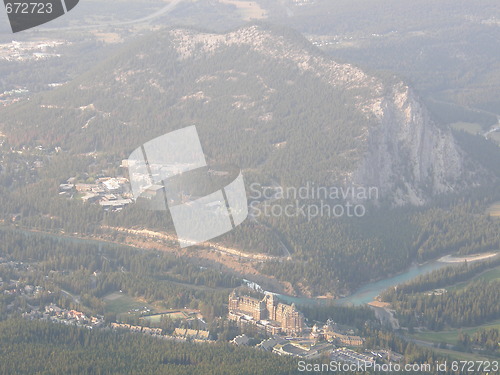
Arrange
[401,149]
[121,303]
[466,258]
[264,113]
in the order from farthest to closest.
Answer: [264,113] → [401,149] → [466,258] → [121,303]

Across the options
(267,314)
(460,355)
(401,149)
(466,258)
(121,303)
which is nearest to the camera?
(460,355)

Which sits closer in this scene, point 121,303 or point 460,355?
point 460,355

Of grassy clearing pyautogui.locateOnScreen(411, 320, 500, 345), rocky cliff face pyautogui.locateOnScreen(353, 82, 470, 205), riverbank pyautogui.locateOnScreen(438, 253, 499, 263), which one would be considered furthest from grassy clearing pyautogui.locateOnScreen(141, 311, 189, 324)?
rocky cliff face pyautogui.locateOnScreen(353, 82, 470, 205)

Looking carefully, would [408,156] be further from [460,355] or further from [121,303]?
[460,355]

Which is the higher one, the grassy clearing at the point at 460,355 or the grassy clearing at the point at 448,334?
the grassy clearing at the point at 460,355

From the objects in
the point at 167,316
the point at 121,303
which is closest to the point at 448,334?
the point at 167,316

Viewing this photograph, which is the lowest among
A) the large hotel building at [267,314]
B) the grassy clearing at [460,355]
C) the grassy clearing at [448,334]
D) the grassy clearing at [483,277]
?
the grassy clearing at [483,277]

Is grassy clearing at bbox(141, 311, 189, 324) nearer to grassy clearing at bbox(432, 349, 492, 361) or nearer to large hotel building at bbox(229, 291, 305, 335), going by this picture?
large hotel building at bbox(229, 291, 305, 335)

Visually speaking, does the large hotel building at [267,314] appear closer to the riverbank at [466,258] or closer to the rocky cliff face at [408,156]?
the riverbank at [466,258]

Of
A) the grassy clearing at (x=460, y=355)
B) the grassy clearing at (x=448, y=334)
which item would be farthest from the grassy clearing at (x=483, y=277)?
the grassy clearing at (x=460, y=355)

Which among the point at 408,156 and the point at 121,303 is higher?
the point at 121,303
